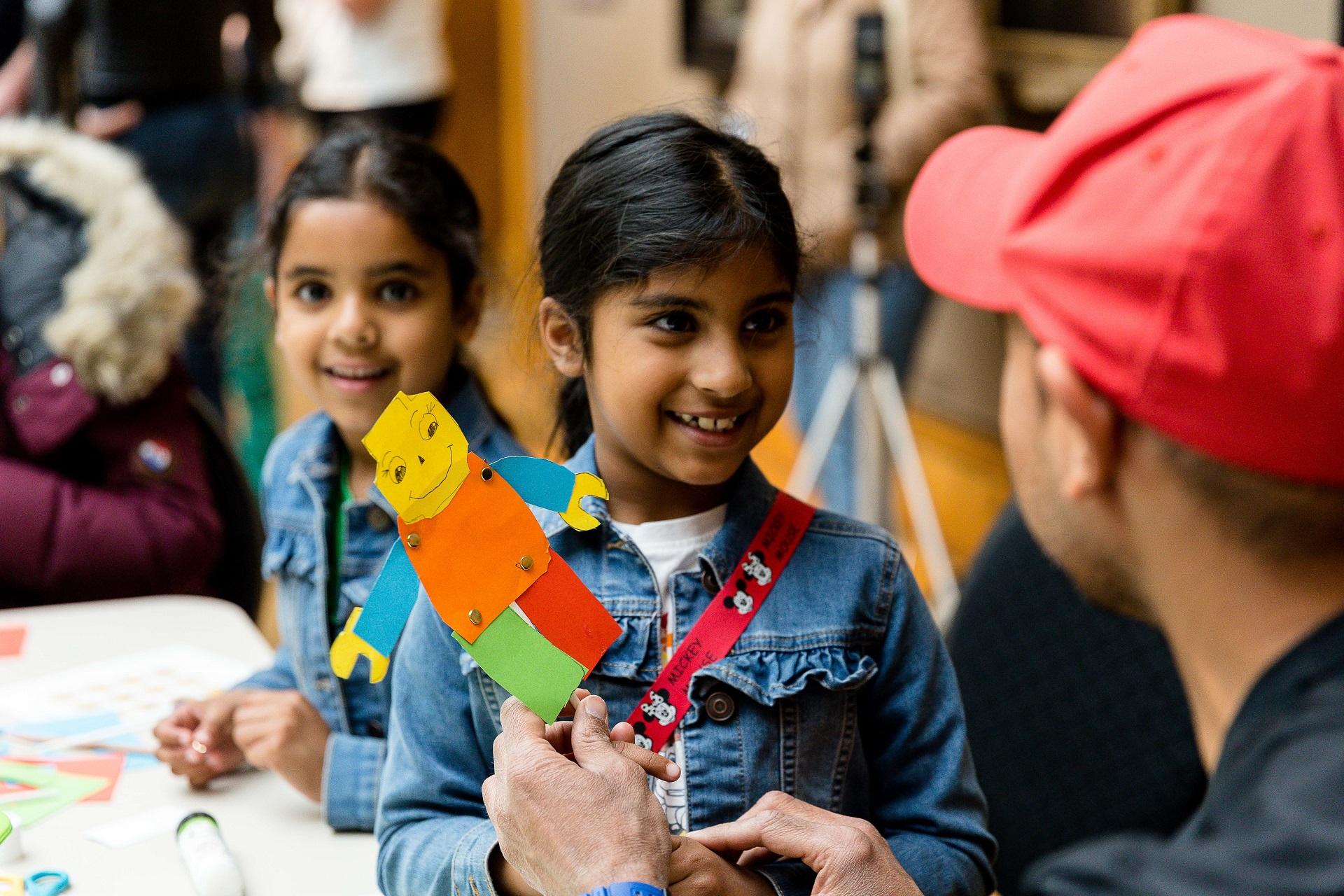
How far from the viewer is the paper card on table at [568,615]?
108 cm

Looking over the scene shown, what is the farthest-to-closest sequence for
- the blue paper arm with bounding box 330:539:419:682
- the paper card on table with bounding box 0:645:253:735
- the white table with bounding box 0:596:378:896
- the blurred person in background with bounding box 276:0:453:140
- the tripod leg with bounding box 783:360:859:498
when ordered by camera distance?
the blurred person in background with bounding box 276:0:453:140 → the tripod leg with bounding box 783:360:859:498 → the paper card on table with bounding box 0:645:253:735 → the white table with bounding box 0:596:378:896 → the blue paper arm with bounding box 330:539:419:682

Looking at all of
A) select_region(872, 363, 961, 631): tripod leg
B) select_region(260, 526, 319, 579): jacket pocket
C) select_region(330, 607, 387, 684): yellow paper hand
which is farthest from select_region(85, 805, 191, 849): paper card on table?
select_region(872, 363, 961, 631): tripod leg

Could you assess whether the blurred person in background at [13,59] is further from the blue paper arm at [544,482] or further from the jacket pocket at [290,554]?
the blue paper arm at [544,482]

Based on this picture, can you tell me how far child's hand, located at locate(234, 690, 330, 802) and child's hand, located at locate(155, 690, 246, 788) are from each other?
0.02 m

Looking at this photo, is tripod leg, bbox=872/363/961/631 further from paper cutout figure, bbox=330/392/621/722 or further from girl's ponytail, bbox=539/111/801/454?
paper cutout figure, bbox=330/392/621/722

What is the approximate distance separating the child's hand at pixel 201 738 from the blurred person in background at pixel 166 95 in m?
2.13

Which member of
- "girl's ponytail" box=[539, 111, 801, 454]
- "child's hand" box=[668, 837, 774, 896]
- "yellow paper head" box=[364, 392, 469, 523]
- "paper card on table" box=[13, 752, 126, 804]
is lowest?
"paper card on table" box=[13, 752, 126, 804]

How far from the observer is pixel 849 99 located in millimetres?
3705

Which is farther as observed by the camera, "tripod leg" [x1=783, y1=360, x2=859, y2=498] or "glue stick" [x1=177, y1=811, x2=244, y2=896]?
"tripod leg" [x1=783, y1=360, x2=859, y2=498]

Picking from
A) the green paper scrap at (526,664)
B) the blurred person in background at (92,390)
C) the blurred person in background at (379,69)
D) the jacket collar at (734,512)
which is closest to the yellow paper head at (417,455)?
the green paper scrap at (526,664)

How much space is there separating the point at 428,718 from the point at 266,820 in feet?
1.17

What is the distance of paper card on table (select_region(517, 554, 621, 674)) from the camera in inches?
42.3

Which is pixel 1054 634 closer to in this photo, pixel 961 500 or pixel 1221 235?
pixel 1221 235

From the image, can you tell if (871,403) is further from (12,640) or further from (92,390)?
(12,640)
